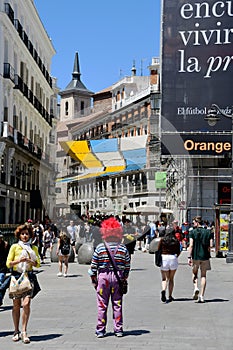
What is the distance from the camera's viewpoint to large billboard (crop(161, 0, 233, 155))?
28969 mm

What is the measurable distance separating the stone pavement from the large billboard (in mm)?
14463

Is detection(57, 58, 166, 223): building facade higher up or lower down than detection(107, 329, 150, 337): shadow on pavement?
higher up

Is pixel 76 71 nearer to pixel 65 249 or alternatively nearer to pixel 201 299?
pixel 65 249

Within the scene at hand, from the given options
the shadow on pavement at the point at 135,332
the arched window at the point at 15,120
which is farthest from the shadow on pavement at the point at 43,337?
the arched window at the point at 15,120

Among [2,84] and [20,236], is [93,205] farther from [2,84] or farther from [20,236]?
[20,236]

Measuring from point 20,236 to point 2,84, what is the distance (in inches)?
1134

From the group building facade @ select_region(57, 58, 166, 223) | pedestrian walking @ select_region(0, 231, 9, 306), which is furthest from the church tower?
pedestrian walking @ select_region(0, 231, 9, 306)

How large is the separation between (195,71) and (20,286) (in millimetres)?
22608

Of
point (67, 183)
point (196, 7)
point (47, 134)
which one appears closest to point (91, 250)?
point (67, 183)

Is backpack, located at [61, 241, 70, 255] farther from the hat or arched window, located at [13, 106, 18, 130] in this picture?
arched window, located at [13, 106, 18, 130]

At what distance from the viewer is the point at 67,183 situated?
988 inches

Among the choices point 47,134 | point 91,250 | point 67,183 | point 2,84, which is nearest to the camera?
point 91,250

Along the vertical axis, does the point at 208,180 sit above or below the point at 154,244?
above

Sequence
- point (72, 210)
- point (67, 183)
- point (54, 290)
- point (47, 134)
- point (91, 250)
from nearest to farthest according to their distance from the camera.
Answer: point (54, 290) → point (91, 250) → point (67, 183) → point (72, 210) → point (47, 134)
